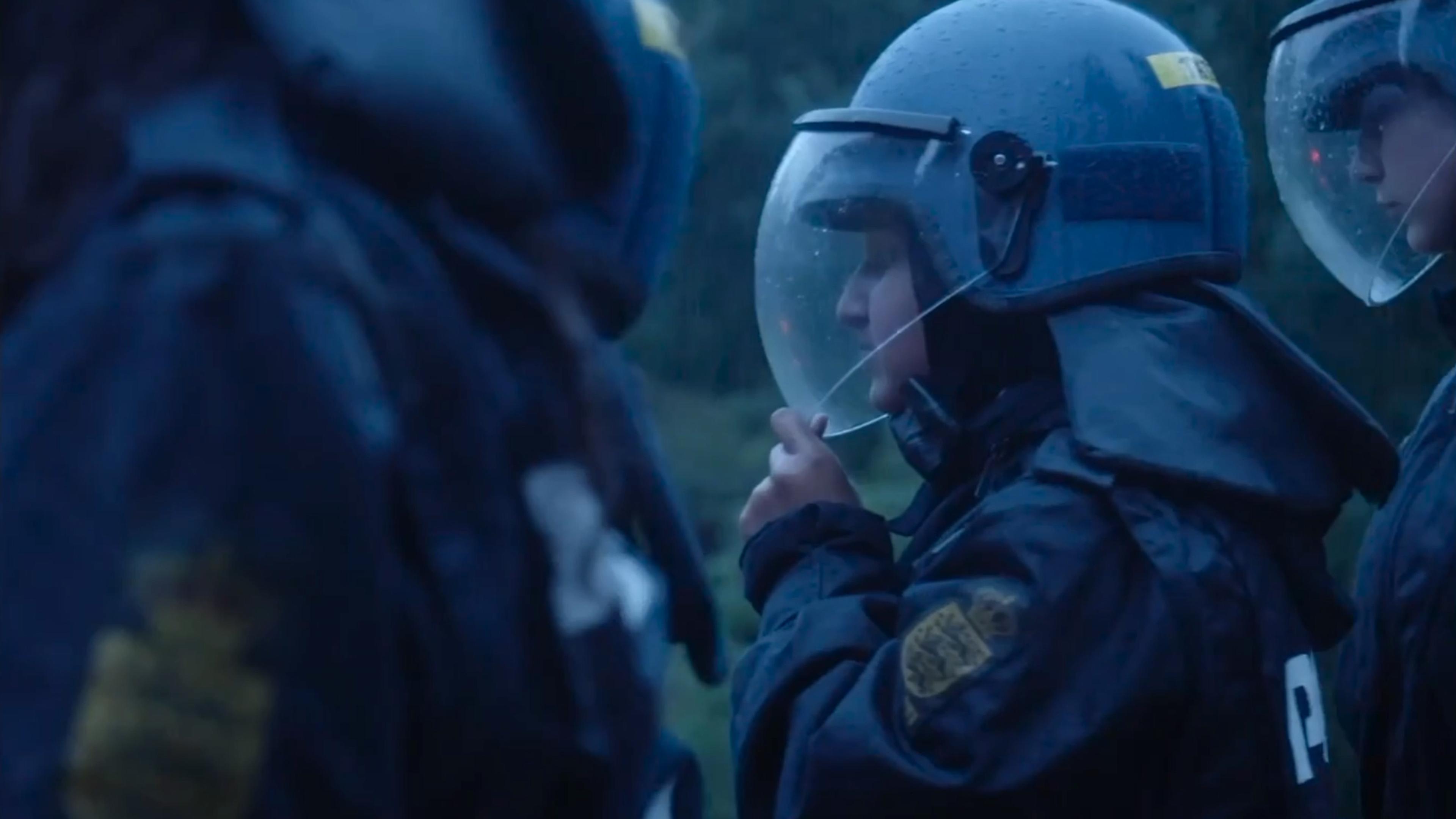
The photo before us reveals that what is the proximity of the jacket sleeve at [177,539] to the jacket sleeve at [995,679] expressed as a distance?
1291 mm

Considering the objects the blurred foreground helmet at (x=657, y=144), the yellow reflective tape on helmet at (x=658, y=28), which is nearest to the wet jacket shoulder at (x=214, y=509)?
the blurred foreground helmet at (x=657, y=144)

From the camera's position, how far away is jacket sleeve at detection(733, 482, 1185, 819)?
7.21ft

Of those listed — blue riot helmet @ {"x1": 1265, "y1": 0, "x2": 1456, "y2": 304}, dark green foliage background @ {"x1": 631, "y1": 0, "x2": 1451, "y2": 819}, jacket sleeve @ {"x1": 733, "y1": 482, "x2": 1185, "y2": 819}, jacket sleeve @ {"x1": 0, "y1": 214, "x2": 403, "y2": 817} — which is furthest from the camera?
dark green foliage background @ {"x1": 631, "y1": 0, "x2": 1451, "y2": 819}

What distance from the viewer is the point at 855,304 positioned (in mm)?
2688

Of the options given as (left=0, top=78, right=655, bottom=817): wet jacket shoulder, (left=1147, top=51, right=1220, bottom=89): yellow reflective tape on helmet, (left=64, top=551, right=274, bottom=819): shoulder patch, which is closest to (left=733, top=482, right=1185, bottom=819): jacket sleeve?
(left=1147, top=51, right=1220, bottom=89): yellow reflective tape on helmet

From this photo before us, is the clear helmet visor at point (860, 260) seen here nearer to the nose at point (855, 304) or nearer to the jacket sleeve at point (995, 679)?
the nose at point (855, 304)

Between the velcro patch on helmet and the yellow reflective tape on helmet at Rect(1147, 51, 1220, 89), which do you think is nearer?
the velcro patch on helmet

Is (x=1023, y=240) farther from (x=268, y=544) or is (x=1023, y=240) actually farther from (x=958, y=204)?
(x=268, y=544)

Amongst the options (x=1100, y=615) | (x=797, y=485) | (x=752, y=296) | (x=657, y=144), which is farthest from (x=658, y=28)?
(x=752, y=296)

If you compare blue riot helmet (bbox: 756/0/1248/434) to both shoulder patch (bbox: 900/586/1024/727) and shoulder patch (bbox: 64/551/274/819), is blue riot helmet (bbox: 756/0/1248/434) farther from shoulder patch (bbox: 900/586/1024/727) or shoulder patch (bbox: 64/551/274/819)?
shoulder patch (bbox: 64/551/274/819)

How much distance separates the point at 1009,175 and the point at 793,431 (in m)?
0.44

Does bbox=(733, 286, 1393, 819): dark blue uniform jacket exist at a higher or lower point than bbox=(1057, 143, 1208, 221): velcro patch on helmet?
lower

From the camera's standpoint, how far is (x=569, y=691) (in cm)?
120

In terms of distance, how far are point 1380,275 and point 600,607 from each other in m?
2.26
